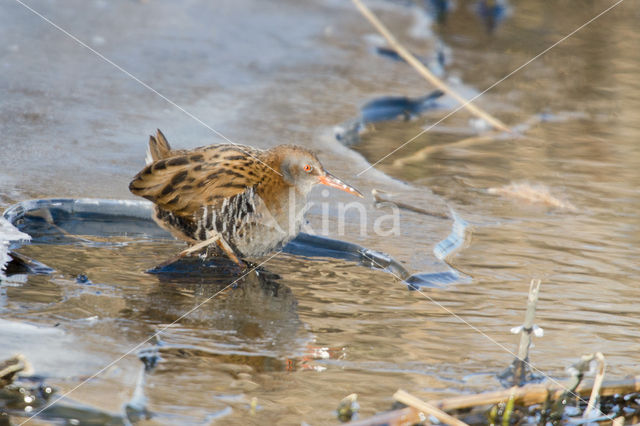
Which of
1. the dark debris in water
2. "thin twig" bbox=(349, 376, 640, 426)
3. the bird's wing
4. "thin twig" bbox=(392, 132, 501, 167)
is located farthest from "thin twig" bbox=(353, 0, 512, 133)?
"thin twig" bbox=(349, 376, 640, 426)

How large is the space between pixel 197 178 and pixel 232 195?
0.69 ft

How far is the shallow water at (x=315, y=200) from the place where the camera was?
3418 mm

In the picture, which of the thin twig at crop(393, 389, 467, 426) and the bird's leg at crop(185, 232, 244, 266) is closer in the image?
the thin twig at crop(393, 389, 467, 426)

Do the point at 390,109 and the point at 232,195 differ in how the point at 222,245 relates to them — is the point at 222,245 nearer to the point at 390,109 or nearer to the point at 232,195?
the point at 232,195

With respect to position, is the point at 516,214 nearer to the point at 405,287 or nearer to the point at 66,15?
the point at 405,287

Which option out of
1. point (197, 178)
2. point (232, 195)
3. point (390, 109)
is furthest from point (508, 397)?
point (390, 109)

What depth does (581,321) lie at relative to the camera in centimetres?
407

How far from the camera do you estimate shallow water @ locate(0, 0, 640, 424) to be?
342cm

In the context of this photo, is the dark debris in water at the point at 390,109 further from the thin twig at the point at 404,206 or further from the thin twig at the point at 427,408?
the thin twig at the point at 427,408

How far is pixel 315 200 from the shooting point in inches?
214

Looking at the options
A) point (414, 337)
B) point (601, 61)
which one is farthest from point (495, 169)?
point (601, 61)

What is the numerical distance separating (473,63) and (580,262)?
494 centimetres

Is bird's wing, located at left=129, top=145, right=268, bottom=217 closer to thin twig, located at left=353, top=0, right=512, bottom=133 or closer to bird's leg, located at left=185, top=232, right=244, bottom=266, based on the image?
bird's leg, located at left=185, top=232, right=244, bottom=266

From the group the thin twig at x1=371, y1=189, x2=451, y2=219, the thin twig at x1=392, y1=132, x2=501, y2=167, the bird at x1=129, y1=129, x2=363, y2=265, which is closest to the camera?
the bird at x1=129, y1=129, x2=363, y2=265
